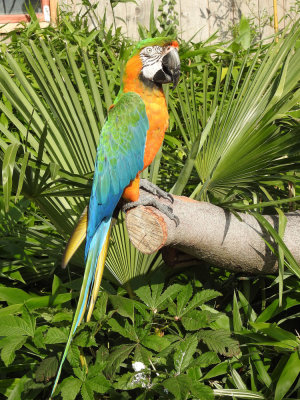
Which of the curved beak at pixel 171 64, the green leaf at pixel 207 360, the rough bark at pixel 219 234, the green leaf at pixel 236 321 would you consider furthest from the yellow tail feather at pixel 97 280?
the curved beak at pixel 171 64

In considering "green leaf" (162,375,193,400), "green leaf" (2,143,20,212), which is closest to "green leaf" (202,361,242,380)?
"green leaf" (162,375,193,400)

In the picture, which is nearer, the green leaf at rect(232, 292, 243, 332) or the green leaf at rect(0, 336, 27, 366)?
the green leaf at rect(0, 336, 27, 366)

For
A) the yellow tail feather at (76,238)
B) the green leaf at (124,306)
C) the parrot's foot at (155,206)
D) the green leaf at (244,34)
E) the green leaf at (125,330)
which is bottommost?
the green leaf at (125,330)

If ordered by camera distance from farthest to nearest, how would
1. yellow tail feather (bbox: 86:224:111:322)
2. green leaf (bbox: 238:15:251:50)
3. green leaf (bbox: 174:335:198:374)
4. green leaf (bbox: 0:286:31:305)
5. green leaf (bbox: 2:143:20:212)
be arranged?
green leaf (bbox: 238:15:251:50) → green leaf (bbox: 0:286:31:305) → yellow tail feather (bbox: 86:224:111:322) → green leaf (bbox: 174:335:198:374) → green leaf (bbox: 2:143:20:212)

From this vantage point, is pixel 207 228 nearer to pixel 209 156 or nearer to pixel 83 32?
pixel 209 156

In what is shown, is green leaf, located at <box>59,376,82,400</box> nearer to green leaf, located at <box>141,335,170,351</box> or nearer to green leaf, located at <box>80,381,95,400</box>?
green leaf, located at <box>80,381,95,400</box>

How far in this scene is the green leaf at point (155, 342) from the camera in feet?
4.67

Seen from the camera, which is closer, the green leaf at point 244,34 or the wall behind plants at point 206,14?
the green leaf at point 244,34

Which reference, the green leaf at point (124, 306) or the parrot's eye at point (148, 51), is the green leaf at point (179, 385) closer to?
the green leaf at point (124, 306)

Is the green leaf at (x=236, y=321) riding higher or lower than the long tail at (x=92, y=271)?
lower

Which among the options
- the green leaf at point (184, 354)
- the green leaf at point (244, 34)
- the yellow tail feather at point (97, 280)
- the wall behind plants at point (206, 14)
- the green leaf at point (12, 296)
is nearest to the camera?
the green leaf at point (184, 354)

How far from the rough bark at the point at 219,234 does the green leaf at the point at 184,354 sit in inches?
10.7

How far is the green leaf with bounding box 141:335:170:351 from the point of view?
142cm

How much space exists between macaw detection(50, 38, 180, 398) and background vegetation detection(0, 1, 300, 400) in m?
0.08
